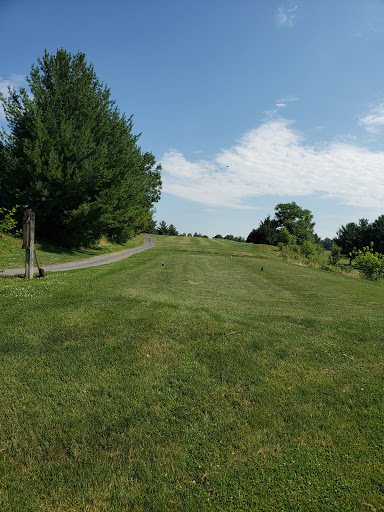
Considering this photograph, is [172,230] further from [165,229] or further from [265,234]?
[265,234]

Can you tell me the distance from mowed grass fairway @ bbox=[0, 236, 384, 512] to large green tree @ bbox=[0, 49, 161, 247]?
17.0 m

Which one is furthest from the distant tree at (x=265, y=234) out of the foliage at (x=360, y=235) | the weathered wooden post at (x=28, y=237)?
the weathered wooden post at (x=28, y=237)

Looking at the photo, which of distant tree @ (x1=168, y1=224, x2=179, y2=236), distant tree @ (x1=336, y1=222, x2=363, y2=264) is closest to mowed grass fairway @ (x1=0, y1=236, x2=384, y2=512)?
distant tree @ (x1=336, y1=222, x2=363, y2=264)

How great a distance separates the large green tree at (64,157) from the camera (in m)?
19.8

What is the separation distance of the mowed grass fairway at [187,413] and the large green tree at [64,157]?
55.9 ft

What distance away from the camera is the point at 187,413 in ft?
9.86

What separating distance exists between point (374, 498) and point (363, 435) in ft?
2.28

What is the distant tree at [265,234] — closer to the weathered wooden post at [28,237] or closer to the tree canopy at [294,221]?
the tree canopy at [294,221]

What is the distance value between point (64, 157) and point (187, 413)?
2318 cm

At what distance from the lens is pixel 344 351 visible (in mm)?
4727

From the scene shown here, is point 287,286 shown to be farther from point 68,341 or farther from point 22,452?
point 22,452

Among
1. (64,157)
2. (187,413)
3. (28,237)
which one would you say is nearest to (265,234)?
(64,157)

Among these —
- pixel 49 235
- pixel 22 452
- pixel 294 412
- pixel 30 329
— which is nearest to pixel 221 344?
pixel 294 412

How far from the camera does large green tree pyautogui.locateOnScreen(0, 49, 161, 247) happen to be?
65.1 ft
